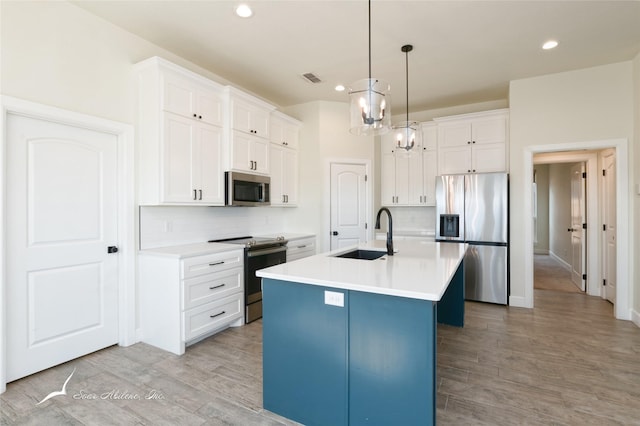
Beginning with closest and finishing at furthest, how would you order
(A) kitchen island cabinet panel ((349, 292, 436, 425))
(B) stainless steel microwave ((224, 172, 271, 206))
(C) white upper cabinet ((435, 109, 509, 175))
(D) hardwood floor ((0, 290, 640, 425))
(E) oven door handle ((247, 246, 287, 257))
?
(A) kitchen island cabinet panel ((349, 292, 436, 425)), (D) hardwood floor ((0, 290, 640, 425)), (E) oven door handle ((247, 246, 287, 257)), (B) stainless steel microwave ((224, 172, 271, 206)), (C) white upper cabinet ((435, 109, 509, 175))

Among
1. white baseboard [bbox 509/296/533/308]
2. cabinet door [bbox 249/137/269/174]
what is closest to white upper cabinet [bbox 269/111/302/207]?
cabinet door [bbox 249/137/269/174]

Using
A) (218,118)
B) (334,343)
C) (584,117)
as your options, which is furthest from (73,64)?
(584,117)

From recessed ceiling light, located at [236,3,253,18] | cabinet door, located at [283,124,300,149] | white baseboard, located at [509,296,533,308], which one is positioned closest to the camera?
recessed ceiling light, located at [236,3,253,18]

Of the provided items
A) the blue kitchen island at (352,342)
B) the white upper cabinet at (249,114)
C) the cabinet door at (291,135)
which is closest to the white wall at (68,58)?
the white upper cabinet at (249,114)

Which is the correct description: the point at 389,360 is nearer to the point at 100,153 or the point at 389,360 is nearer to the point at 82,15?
the point at 100,153

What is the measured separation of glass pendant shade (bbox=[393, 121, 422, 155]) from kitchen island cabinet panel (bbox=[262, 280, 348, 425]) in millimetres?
1988

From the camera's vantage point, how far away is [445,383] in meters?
2.33

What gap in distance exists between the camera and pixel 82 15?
268 cm

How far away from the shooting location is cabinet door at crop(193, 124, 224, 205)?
Answer: 334cm

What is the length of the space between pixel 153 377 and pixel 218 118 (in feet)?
8.71

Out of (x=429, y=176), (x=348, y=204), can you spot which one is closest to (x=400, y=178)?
(x=429, y=176)

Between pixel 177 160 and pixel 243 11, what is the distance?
4.93ft

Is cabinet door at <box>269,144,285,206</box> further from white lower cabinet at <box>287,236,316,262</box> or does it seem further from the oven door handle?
the oven door handle

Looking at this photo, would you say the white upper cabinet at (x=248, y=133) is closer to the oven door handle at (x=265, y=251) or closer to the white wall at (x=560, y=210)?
the oven door handle at (x=265, y=251)
